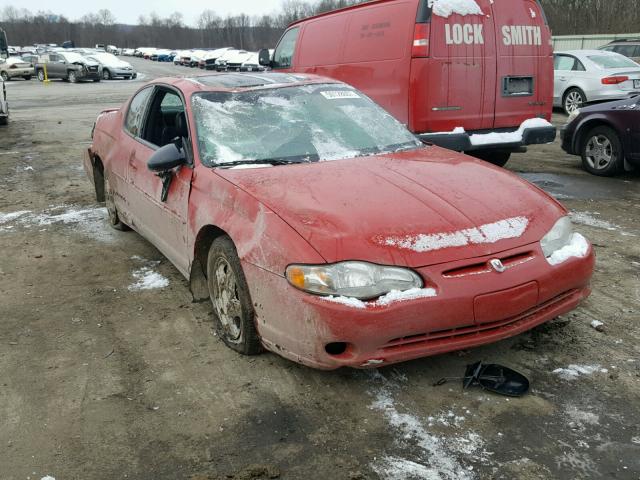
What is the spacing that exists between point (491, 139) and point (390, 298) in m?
5.03

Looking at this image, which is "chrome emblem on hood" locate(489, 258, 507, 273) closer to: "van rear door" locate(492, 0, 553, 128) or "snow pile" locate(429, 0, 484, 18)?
"snow pile" locate(429, 0, 484, 18)

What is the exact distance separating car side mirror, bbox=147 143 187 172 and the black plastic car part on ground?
19.6 feet

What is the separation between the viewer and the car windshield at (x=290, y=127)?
390cm

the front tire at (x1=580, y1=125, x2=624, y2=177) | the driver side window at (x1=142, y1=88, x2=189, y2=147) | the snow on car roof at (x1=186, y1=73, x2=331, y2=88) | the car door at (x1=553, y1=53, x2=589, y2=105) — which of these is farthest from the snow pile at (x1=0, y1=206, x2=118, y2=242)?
the car door at (x1=553, y1=53, x2=589, y2=105)

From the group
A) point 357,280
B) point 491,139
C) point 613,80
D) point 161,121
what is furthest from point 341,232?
point 613,80

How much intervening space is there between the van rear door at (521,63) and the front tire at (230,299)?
196 inches

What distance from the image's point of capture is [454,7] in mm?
6973

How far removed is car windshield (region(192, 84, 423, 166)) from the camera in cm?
390

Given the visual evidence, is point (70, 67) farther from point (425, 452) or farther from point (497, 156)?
point (425, 452)

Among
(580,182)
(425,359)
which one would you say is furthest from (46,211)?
(580,182)

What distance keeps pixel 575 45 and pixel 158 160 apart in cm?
2834

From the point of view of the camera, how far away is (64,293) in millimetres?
4473

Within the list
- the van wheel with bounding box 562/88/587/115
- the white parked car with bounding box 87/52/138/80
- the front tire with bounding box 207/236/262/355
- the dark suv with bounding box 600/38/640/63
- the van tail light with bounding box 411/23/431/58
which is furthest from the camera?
the white parked car with bounding box 87/52/138/80

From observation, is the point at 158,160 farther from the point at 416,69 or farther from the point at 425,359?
the point at 416,69
